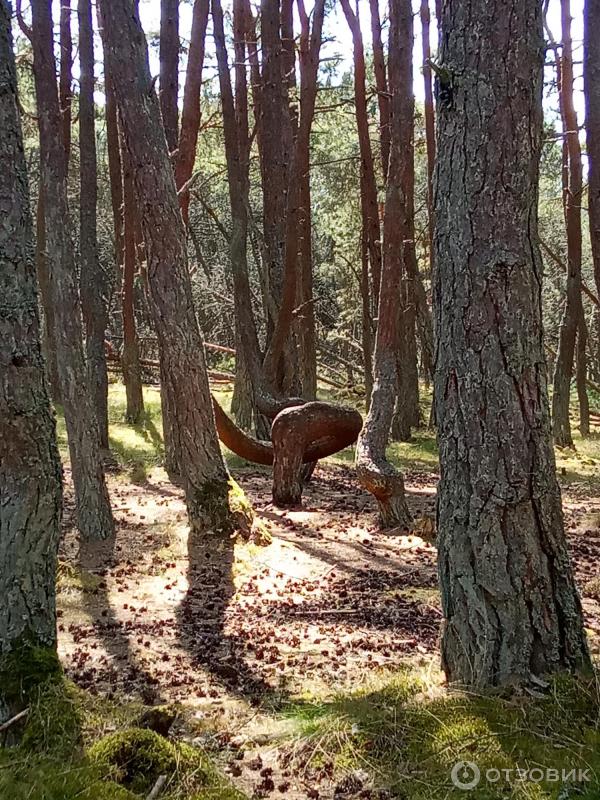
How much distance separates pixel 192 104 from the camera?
1009cm

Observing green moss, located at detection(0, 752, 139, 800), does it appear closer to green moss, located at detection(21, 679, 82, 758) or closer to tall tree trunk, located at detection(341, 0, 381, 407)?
green moss, located at detection(21, 679, 82, 758)

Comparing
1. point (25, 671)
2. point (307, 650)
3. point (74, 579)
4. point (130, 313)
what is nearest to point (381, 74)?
point (130, 313)

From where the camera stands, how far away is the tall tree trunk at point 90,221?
10.1 metres

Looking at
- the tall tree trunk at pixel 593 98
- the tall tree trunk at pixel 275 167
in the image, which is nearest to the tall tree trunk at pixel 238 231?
the tall tree trunk at pixel 275 167

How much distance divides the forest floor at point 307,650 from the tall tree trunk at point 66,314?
1.67ft

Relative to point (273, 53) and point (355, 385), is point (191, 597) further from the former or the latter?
point (355, 385)

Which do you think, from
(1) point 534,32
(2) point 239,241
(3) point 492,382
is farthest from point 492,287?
(2) point 239,241

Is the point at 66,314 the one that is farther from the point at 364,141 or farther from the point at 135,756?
the point at 364,141

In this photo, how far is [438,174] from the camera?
11.4 ft

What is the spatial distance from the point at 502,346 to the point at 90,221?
9460 millimetres

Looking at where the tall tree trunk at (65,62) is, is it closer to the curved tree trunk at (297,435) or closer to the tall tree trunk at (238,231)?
the tall tree trunk at (238,231)

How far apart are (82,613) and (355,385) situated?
17337 mm

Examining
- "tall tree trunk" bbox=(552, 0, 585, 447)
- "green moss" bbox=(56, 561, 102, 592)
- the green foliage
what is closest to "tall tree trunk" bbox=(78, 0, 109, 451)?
"green moss" bbox=(56, 561, 102, 592)

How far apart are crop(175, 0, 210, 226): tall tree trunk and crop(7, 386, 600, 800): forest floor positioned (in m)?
4.34
